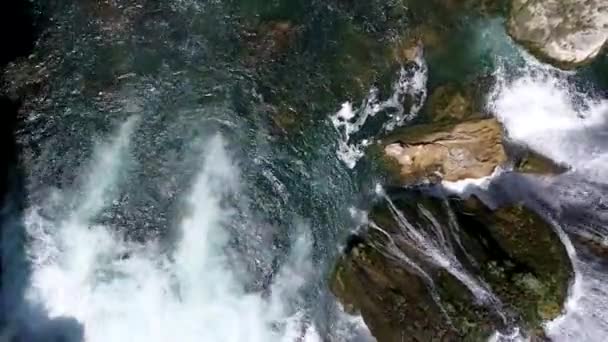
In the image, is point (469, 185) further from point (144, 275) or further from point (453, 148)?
point (144, 275)

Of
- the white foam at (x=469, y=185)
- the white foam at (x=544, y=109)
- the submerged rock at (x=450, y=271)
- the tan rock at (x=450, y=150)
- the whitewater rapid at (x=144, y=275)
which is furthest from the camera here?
the white foam at (x=544, y=109)

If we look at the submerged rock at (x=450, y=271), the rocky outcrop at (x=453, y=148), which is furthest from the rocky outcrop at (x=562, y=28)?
the submerged rock at (x=450, y=271)

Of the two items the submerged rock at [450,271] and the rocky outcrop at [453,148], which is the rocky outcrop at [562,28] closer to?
the rocky outcrop at [453,148]

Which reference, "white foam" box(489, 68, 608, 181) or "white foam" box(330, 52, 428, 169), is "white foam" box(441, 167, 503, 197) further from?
"white foam" box(330, 52, 428, 169)

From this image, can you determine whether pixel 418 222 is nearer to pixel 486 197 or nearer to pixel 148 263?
pixel 486 197

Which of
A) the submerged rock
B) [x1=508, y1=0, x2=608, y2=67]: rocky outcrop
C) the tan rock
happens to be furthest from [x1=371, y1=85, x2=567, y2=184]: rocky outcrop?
[x1=508, y1=0, x2=608, y2=67]: rocky outcrop

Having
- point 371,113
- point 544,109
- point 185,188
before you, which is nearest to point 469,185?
point 544,109

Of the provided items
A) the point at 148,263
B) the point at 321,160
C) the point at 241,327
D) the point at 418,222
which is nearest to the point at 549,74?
the point at 418,222
